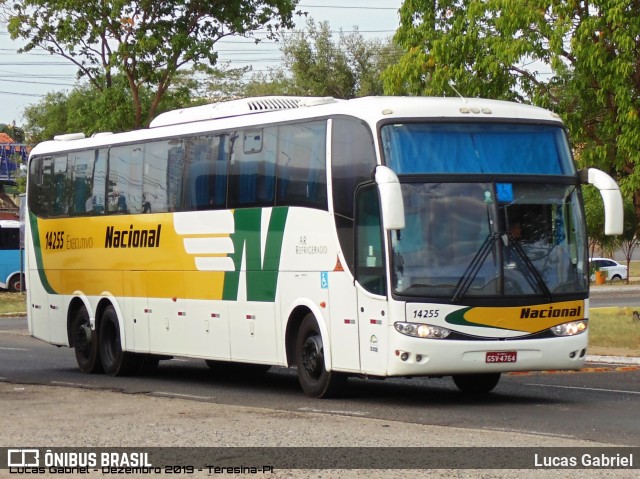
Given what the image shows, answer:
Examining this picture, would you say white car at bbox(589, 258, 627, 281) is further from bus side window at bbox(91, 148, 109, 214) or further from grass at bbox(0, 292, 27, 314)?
bus side window at bbox(91, 148, 109, 214)

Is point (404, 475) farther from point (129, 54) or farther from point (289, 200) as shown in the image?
point (129, 54)

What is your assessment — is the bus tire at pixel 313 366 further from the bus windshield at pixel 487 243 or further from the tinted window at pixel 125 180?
the tinted window at pixel 125 180

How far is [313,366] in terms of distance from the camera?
17.2m

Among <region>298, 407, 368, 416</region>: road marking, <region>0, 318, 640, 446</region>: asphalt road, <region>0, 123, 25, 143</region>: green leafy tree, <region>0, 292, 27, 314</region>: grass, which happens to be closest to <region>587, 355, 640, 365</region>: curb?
<region>0, 318, 640, 446</region>: asphalt road

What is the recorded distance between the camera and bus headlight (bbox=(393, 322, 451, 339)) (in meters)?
15.6

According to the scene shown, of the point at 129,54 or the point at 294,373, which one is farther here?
the point at 129,54

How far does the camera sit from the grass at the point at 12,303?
47859 mm

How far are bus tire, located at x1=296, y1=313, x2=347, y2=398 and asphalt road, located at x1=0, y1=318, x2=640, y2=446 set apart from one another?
16 centimetres

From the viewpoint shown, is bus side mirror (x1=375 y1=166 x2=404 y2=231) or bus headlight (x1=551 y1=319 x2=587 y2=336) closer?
bus side mirror (x1=375 y1=166 x2=404 y2=231)

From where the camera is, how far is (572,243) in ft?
53.7

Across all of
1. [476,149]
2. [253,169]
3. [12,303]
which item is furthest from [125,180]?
[12,303]

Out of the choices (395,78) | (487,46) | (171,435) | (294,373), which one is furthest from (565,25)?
(171,435)

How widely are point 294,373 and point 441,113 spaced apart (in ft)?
23.9

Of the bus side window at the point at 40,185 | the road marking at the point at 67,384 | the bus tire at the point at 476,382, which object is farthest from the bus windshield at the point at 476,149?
the bus side window at the point at 40,185
